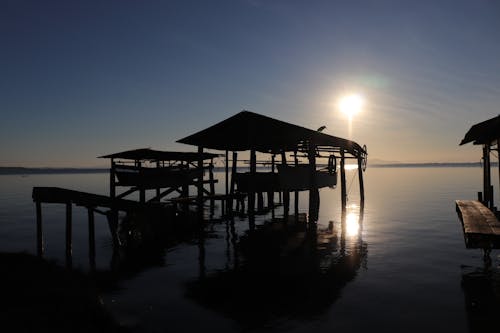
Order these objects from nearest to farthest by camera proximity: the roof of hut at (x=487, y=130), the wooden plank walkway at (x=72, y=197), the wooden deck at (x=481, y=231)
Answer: the wooden deck at (x=481, y=231)
the roof of hut at (x=487, y=130)
the wooden plank walkway at (x=72, y=197)

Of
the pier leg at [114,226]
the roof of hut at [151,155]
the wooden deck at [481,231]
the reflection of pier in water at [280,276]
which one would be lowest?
the reflection of pier in water at [280,276]

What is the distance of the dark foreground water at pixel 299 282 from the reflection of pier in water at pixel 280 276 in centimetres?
3

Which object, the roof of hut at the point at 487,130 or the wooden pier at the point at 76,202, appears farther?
the wooden pier at the point at 76,202

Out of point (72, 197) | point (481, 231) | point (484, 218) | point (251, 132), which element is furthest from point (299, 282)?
point (72, 197)

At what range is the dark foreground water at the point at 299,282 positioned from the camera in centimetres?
753

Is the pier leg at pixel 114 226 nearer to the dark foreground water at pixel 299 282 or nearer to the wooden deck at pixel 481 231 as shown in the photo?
the dark foreground water at pixel 299 282

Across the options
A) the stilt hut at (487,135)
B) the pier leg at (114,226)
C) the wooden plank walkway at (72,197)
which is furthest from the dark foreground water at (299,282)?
the stilt hut at (487,135)

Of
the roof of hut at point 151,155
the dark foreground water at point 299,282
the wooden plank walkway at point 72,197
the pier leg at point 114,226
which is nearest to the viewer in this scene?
the dark foreground water at point 299,282

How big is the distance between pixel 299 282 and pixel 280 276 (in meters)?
0.82

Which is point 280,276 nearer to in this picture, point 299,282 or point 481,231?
point 299,282

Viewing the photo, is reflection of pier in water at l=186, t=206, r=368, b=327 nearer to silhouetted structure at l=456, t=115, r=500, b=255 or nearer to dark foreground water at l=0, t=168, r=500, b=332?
dark foreground water at l=0, t=168, r=500, b=332

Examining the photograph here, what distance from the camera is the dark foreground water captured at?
24.7ft

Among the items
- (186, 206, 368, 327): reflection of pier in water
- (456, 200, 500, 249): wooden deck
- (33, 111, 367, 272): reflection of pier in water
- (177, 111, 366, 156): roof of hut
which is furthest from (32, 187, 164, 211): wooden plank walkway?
(456, 200, 500, 249): wooden deck

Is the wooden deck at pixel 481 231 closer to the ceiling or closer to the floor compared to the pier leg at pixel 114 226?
closer to the ceiling
